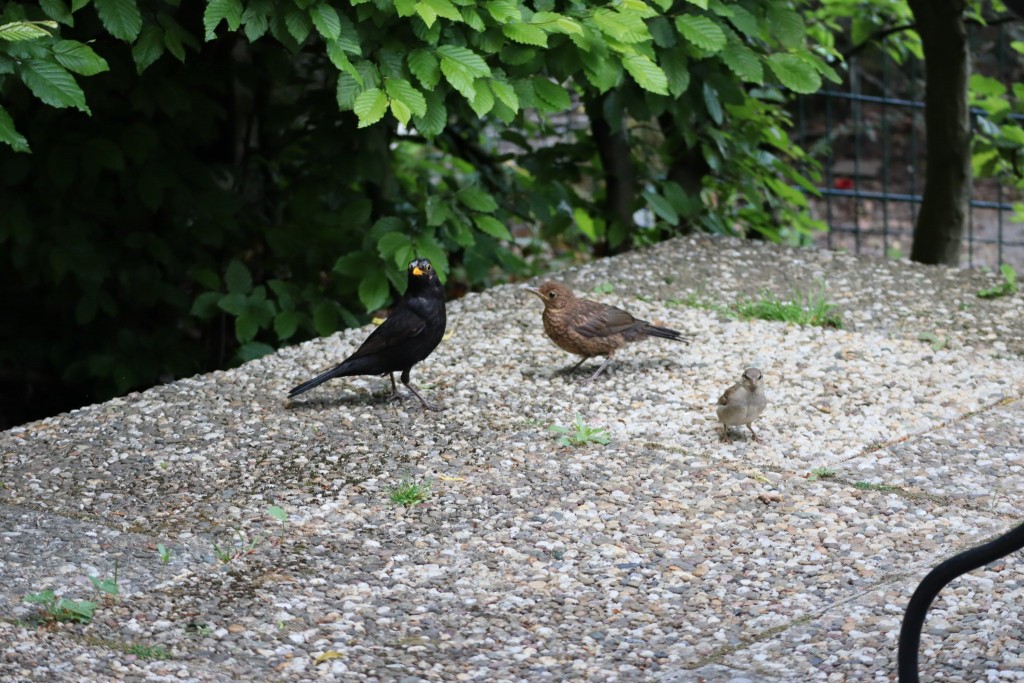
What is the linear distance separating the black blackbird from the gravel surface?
155 mm

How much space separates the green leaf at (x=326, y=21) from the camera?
506cm

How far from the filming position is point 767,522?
4199 millimetres

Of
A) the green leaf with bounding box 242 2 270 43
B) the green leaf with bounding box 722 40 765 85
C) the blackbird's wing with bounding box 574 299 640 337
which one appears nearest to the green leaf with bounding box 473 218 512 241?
the blackbird's wing with bounding box 574 299 640 337

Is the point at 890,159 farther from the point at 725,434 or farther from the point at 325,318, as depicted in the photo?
the point at 725,434

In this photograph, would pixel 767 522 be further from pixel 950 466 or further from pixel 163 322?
pixel 163 322

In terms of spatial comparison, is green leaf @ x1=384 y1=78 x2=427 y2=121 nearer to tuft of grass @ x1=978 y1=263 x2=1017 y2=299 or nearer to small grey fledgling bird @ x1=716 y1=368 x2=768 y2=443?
small grey fledgling bird @ x1=716 y1=368 x2=768 y2=443

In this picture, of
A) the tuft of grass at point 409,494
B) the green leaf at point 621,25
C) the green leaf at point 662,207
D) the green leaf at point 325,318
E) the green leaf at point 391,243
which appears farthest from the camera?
the green leaf at point 662,207

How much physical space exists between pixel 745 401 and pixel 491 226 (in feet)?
7.31

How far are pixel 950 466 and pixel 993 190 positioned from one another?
10064 millimetres

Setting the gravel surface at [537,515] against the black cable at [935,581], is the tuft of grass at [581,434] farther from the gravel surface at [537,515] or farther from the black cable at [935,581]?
the black cable at [935,581]

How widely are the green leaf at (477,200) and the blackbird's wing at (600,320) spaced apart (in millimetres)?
1044

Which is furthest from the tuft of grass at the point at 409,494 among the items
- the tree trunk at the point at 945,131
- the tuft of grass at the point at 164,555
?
the tree trunk at the point at 945,131

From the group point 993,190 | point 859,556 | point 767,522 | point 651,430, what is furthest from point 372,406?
point 993,190

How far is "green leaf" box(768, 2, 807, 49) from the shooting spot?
6.57 m
